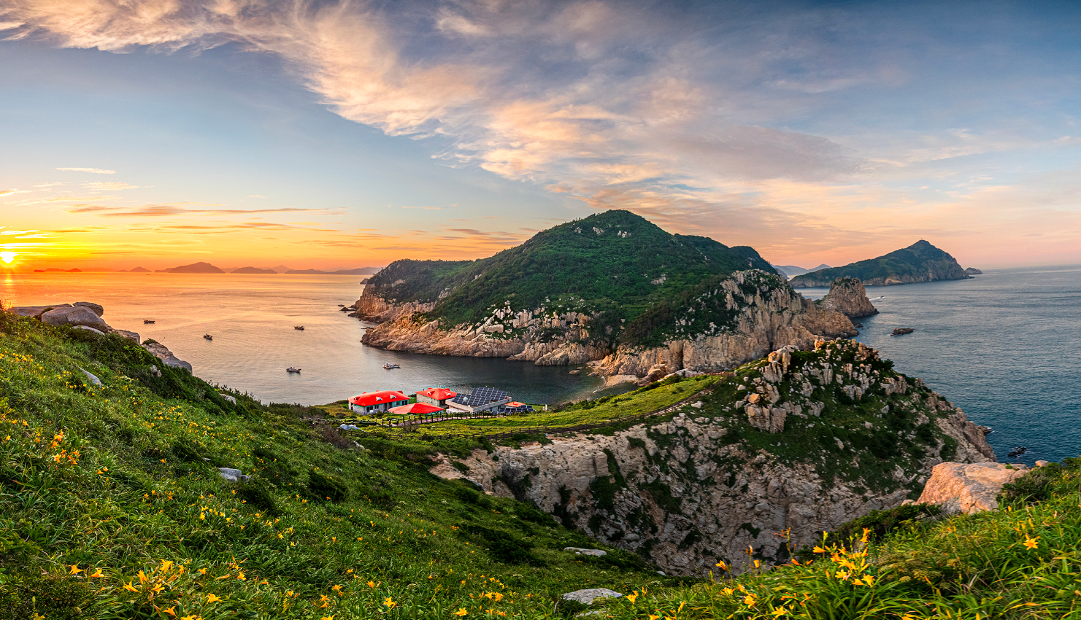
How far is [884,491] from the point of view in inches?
1608

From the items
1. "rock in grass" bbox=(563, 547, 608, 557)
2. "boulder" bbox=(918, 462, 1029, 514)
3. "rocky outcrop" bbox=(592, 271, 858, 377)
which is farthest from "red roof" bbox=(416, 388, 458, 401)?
"boulder" bbox=(918, 462, 1029, 514)

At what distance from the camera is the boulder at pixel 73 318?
22.0 metres

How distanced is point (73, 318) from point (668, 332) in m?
131

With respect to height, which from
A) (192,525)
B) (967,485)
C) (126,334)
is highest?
(126,334)

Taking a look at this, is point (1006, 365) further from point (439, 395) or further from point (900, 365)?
point (439, 395)

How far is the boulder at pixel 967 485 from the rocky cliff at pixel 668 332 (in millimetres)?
104422

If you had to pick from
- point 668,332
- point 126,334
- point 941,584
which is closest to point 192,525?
point 941,584

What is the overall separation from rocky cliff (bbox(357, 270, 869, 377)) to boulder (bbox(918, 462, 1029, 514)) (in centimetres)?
10442

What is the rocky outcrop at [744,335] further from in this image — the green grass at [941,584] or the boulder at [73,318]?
the green grass at [941,584]

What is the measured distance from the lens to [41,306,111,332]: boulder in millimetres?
22016

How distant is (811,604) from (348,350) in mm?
164155

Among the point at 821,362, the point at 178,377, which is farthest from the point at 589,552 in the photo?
the point at 821,362

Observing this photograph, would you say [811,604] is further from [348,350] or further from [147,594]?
[348,350]

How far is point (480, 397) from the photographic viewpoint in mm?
83812
